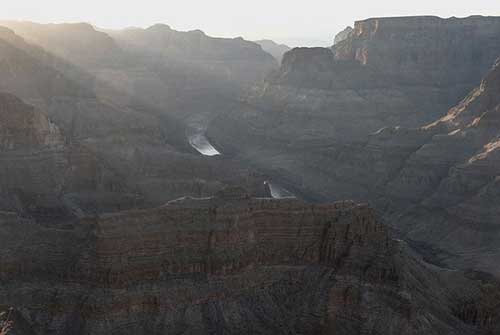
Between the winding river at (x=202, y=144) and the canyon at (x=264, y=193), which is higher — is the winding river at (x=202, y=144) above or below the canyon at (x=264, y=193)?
below

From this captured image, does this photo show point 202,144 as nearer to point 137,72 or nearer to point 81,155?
point 137,72

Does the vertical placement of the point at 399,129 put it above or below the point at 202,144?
above

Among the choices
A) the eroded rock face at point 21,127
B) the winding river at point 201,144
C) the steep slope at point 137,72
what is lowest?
the winding river at point 201,144

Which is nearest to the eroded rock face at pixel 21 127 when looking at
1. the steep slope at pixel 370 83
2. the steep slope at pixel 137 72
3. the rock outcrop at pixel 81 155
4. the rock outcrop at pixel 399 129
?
the rock outcrop at pixel 81 155

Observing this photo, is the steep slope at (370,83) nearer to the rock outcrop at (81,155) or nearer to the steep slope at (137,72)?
the steep slope at (137,72)

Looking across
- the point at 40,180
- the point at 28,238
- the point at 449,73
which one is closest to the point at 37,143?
the point at 40,180

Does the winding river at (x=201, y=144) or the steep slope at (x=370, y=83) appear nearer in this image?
the winding river at (x=201, y=144)

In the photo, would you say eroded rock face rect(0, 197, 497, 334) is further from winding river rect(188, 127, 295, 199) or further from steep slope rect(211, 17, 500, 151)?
winding river rect(188, 127, 295, 199)

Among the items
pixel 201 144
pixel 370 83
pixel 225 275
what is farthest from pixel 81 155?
pixel 370 83
